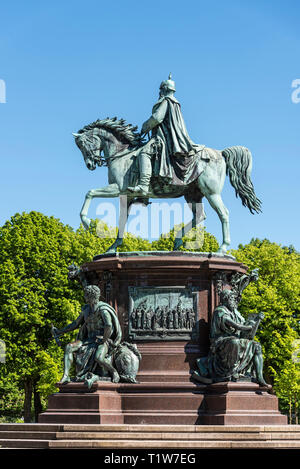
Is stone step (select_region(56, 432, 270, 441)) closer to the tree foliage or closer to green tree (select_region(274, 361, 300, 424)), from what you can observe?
the tree foliage

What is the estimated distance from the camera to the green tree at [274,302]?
127 feet

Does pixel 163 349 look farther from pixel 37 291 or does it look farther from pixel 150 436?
pixel 37 291

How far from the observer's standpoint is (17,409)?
178ft

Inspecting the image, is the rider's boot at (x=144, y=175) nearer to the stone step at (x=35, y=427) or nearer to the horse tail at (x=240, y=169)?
the horse tail at (x=240, y=169)

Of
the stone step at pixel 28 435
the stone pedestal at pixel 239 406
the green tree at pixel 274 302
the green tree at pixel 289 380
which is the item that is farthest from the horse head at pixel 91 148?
the green tree at pixel 274 302

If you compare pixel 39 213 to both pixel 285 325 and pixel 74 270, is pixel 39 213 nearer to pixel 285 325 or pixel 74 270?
pixel 285 325

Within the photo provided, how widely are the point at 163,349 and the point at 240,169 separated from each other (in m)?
5.16

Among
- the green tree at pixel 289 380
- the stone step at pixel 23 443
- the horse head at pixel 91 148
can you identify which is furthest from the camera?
the green tree at pixel 289 380

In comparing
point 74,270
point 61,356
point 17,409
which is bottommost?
point 17,409

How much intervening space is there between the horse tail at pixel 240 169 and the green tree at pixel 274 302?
61.7ft

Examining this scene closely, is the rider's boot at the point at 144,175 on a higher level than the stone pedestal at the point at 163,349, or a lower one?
higher

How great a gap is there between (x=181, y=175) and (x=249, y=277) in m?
2.90
